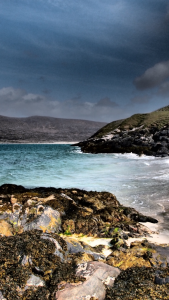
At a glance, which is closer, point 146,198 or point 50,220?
point 50,220

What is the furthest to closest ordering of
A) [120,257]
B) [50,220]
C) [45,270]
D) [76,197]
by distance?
[76,197] → [50,220] → [120,257] → [45,270]

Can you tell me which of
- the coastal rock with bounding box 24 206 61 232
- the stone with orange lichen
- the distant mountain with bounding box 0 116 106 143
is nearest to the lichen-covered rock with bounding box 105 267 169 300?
the coastal rock with bounding box 24 206 61 232

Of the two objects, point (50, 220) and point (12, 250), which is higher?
point (12, 250)

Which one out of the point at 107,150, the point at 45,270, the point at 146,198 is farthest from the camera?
the point at 107,150

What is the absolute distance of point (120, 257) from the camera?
439 centimetres

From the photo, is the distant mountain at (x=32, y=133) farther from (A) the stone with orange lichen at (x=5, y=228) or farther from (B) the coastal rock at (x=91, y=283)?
(B) the coastal rock at (x=91, y=283)

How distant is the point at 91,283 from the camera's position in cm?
318

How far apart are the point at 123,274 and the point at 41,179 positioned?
45.5 feet

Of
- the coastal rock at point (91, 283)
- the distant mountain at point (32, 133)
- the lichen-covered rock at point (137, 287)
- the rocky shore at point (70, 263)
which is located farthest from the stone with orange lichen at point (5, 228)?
the distant mountain at point (32, 133)

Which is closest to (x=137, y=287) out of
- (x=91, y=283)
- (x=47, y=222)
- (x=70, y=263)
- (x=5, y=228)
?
(x=91, y=283)

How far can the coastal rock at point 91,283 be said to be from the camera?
118 inches

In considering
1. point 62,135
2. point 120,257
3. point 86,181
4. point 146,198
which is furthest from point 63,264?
point 62,135

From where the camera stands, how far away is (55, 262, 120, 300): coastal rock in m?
2.99

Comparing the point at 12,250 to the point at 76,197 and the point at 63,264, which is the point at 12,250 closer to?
the point at 63,264
